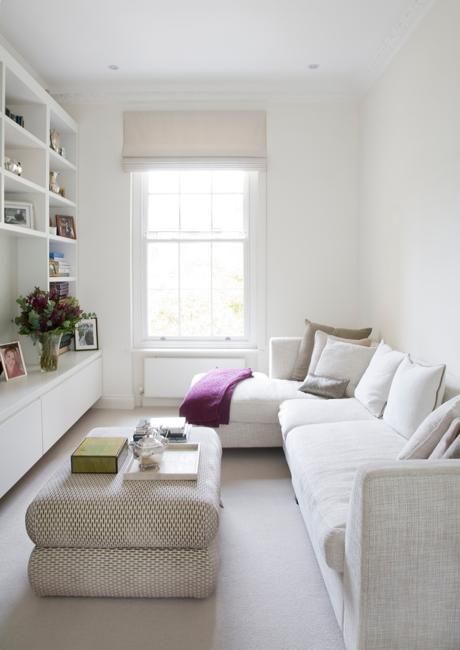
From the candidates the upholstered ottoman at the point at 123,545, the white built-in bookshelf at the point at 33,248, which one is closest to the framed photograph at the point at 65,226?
the white built-in bookshelf at the point at 33,248

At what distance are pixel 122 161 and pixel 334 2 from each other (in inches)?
90.4

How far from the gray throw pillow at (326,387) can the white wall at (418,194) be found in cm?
54

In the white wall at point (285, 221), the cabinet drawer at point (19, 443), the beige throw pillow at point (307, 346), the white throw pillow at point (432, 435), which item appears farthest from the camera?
the white wall at point (285, 221)

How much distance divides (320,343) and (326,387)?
1.70 feet

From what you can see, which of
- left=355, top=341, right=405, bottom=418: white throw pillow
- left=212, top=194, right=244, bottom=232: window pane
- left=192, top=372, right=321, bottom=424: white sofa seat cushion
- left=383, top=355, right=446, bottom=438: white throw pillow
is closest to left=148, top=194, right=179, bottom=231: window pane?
left=212, top=194, right=244, bottom=232: window pane

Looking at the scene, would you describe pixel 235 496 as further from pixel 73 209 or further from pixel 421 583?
pixel 73 209

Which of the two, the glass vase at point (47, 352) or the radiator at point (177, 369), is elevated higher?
the glass vase at point (47, 352)

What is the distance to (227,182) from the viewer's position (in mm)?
4820

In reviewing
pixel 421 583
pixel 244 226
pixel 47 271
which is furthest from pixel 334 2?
pixel 421 583

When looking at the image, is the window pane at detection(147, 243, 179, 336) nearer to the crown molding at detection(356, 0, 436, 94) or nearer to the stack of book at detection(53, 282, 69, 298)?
the stack of book at detection(53, 282, 69, 298)

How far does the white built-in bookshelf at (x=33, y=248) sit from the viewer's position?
2.98 m

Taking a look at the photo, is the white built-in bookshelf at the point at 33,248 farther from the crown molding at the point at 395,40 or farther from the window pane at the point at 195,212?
the crown molding at the point at 395,40

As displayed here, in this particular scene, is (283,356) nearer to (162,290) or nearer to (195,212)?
(162,290)

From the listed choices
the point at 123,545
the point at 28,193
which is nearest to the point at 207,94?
the point at 28,193
